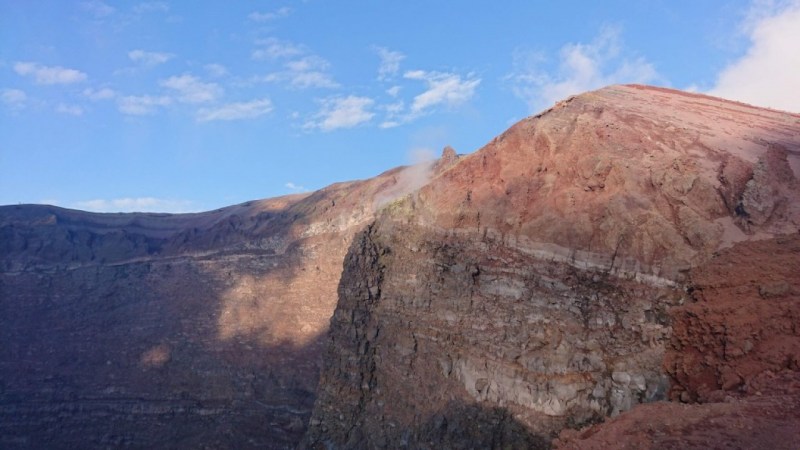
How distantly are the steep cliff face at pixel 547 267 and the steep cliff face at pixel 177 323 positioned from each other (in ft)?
22.2

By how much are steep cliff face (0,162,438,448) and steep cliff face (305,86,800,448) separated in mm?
6752

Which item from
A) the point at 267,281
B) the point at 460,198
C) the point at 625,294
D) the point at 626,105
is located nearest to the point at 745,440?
the point at 625,294

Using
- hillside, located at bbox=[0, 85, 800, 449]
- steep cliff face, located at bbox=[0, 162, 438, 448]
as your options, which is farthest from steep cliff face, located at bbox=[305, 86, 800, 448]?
steep cliff face, located at bbox=[0, 162, 438, 448]

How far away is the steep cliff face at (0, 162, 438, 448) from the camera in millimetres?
21891

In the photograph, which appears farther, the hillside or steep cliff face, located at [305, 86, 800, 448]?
steep cliff face, located at [305, 86, 800, 448]

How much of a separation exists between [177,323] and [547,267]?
20655mm

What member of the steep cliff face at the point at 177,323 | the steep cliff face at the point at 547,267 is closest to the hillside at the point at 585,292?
the steep cliff face at the point at 547,267

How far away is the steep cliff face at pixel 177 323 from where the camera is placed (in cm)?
2189

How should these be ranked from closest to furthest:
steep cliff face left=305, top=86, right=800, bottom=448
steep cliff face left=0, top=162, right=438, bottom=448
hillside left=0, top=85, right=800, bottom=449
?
hillside left=0, top=85, right=800, bottom=449
steep cliff face left=305, top=86, right=800, bottom=448
steep cliff face left=0, top=162, right=438, bottom=448

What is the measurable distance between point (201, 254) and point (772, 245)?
26.6 meters

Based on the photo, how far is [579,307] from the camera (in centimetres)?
1024

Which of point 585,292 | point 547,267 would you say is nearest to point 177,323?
point 547,267

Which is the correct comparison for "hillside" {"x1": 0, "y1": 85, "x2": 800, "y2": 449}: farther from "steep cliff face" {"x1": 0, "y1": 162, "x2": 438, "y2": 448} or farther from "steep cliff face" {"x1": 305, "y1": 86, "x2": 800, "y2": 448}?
"steep cliff face" {"x1": 0, "y1": 162, "x2": 438, "y2": 448}

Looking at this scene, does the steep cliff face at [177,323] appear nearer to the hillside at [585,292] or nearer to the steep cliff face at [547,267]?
the hillside at [585,292]
